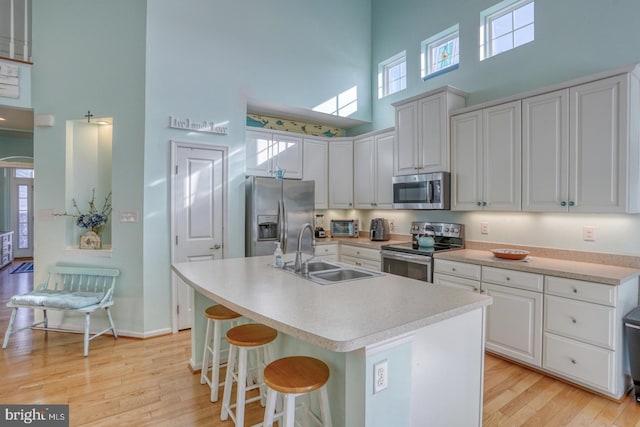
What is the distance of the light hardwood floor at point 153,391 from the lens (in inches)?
84.7

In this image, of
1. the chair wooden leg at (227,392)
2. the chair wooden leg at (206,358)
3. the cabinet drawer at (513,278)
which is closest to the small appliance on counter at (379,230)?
the cabinet drawer at (513,278)

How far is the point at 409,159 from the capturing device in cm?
396

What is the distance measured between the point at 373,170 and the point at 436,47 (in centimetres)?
182

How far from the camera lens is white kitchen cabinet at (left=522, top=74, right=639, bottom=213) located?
2.44 meters

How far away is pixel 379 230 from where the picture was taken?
180 inches

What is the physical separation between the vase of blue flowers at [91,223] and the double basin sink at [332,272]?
261cm

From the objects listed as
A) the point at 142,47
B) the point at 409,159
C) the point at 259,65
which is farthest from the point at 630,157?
the point at 142,47

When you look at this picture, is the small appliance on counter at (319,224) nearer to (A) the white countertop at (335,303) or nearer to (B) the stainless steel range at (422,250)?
(B) the stainless steel range at (422,250)

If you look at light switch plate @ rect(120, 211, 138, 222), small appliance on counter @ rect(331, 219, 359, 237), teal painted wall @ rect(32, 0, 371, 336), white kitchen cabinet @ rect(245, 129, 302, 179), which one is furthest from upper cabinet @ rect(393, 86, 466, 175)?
light switch plate @ rect(120, 211, 138, 222)

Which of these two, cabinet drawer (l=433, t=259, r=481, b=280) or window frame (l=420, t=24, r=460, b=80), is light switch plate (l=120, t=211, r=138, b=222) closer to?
cabinet drawer (l=433, t=259, r=481, b=280)

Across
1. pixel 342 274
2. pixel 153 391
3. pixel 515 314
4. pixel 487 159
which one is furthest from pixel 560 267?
pixel 153 391

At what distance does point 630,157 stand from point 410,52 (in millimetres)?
3041

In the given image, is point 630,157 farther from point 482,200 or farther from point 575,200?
point 482,200

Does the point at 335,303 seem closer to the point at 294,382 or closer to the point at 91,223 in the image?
the point at 294,382
